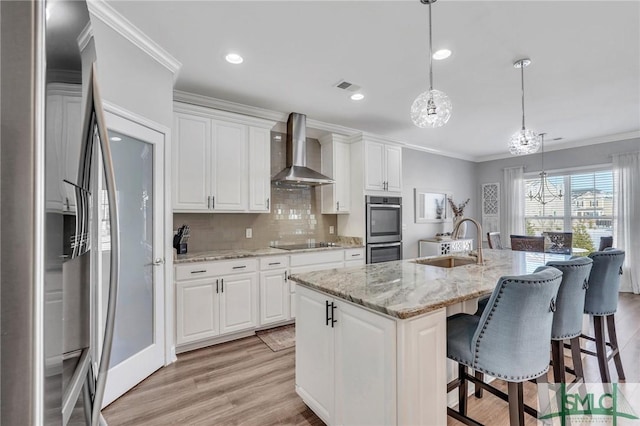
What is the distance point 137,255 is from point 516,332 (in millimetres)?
2602

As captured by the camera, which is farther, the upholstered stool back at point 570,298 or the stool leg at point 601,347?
the stool leg at point 601,347

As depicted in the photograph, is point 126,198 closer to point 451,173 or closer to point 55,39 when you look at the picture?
point 55,39

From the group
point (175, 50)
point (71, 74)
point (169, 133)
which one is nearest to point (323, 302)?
point (71, 74)

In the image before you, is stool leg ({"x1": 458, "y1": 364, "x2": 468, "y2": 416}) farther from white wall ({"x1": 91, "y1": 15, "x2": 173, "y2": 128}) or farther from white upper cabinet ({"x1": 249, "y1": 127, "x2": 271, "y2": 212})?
white wall ({"x1": 91, "y1": 15, "x2": 173, "y2": 128})

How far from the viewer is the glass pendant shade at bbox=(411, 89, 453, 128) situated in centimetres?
208

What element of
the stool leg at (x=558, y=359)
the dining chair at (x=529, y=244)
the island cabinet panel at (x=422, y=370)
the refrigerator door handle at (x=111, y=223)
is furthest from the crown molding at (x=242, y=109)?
the stool leg at (x=558, y=359)

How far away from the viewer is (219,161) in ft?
10.7

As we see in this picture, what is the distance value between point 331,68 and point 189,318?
2757 mm

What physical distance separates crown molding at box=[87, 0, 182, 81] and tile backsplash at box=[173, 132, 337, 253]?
159 cm

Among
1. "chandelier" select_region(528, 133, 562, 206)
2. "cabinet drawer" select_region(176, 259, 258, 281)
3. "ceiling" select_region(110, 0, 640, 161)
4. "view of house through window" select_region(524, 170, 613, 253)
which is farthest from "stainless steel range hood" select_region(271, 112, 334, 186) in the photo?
"view of house through window" select_region(524, 170, 613, 253)

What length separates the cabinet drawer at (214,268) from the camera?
281 cm

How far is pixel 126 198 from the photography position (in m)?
2.25

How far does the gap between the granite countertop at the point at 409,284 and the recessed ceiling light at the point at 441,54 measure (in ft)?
5.92

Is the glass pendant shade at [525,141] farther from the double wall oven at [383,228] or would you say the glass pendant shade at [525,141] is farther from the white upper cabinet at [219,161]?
the white upper cabinet at [219,161]
